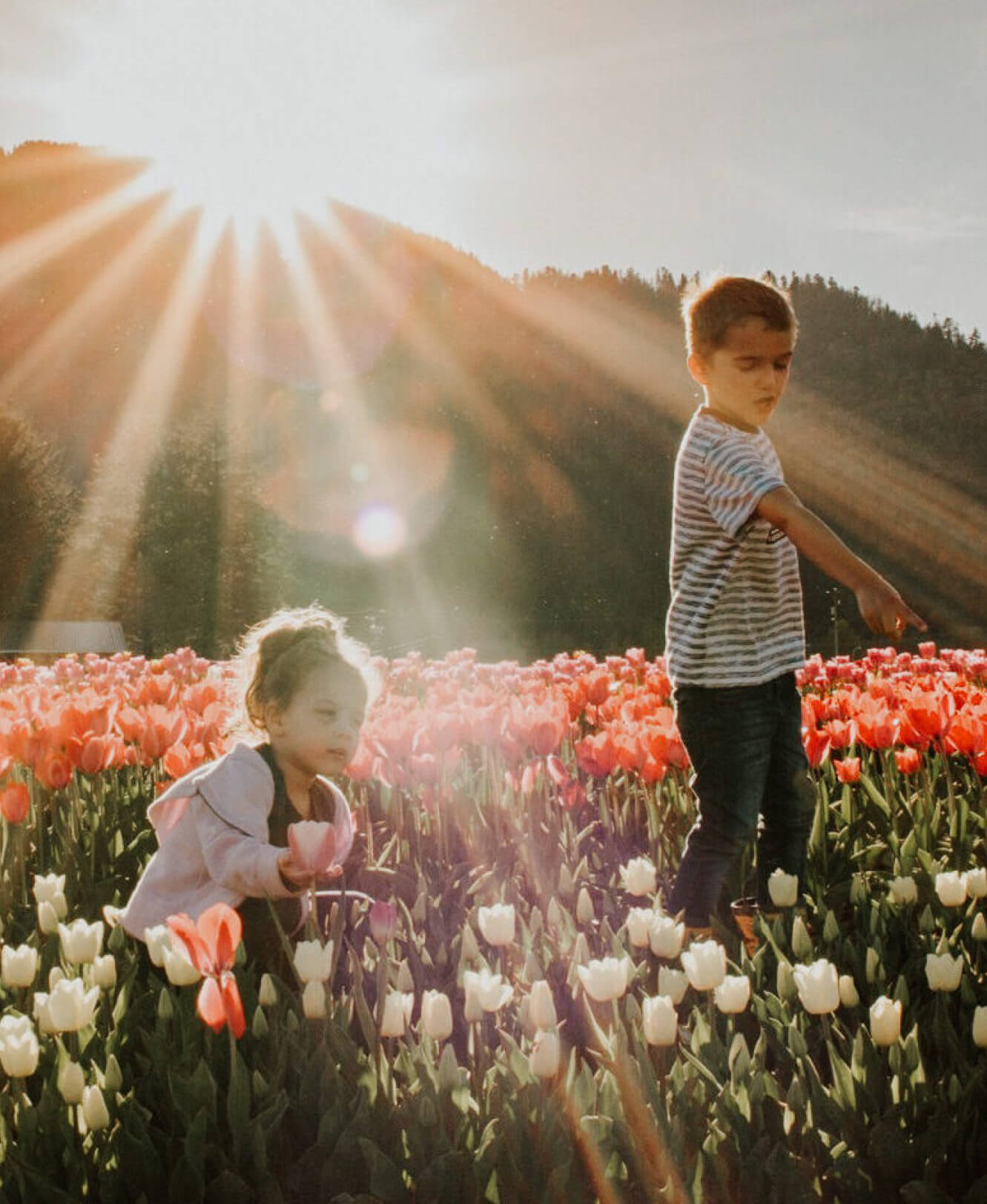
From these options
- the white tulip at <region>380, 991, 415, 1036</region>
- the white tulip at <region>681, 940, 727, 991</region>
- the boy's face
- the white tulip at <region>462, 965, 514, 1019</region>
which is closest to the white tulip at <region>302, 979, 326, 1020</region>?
the white tulip at <region>380, 991, 415, 1036</region>

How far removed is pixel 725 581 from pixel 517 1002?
986 mm

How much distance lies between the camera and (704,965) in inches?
80.3

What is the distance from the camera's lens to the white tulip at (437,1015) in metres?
1.85

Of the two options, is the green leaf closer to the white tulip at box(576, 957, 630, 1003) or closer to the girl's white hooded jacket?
the white tulip at box(576, 957, 630, 1003)

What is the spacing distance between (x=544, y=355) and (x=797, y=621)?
1611 centimetres

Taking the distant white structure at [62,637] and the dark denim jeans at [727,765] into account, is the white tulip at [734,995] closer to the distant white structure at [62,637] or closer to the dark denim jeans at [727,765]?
the dark denim jeans at [727,765]

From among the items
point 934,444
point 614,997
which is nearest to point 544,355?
point 934,444

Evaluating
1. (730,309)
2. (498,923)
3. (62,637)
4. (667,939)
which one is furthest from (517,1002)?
(62,637)

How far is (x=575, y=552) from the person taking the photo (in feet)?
52.0

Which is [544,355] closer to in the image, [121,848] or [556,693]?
[556,693]

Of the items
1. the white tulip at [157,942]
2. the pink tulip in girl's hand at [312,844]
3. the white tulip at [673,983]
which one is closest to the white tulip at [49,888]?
the white tulip at [157,942]

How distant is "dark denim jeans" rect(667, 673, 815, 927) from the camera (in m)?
2.68

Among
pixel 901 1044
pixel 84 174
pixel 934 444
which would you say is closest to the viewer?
pixel 901 1044

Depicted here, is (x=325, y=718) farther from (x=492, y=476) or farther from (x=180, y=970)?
(x=492, y=476)
